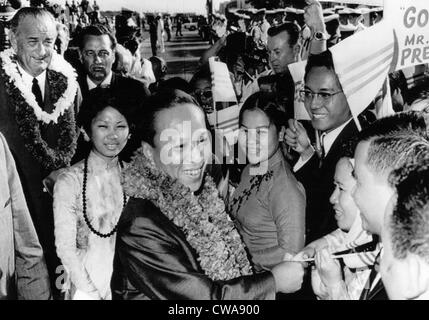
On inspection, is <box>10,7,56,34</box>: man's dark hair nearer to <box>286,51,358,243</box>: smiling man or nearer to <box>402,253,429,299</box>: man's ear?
<box>286,51,358,243</box>: smiling man

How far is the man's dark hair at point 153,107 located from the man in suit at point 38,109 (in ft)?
1.79

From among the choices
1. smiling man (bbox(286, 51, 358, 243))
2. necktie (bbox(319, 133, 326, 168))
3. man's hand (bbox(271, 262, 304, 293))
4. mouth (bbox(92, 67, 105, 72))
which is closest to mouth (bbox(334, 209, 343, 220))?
smiling man (bbox(286, 51, 358, 243))

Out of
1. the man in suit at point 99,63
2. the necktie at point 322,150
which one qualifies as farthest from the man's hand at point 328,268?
the man in suit at point 99,63

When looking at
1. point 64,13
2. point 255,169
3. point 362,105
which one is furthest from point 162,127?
point 362,105

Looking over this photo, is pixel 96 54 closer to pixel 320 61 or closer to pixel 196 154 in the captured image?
pixel 196 154

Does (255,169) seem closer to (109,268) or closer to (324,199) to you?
(324,199)

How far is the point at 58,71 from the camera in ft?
6.28

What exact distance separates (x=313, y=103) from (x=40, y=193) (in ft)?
4.14

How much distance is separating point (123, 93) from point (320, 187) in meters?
0.94

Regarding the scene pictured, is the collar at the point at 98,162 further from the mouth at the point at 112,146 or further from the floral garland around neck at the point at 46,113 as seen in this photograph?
the floral garland around neck at the point at 46,113

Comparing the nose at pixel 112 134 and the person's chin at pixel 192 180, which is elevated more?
the nose at pixel 112 134

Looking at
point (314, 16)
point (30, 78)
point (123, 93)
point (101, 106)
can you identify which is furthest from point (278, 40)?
point (30, 78)

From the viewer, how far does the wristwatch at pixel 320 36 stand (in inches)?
83.2

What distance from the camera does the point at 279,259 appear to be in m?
1.72
